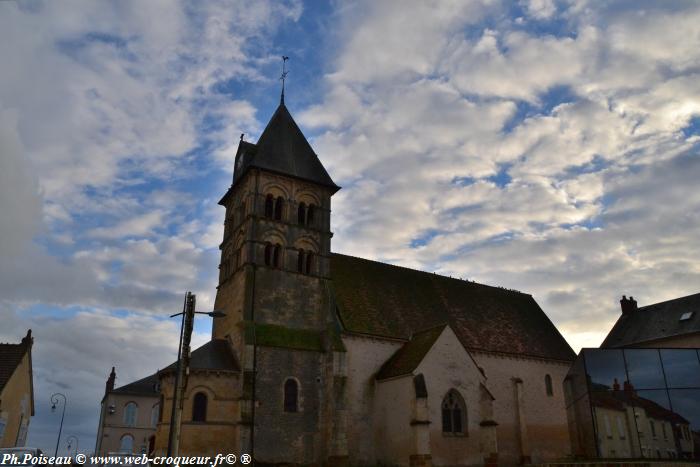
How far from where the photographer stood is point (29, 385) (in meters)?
34.6

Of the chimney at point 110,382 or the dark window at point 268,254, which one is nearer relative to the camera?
the dark window at point 268,254

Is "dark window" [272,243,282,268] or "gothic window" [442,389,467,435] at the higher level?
"dark window" [272,243,282,268]

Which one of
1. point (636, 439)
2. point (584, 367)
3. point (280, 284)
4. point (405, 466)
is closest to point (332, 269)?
point (280, 284)

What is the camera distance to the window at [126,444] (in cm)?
4975

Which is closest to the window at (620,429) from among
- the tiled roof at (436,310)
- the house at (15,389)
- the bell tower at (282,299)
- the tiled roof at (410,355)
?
the tiled roof at (436,310)

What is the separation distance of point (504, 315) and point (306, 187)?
683 inches

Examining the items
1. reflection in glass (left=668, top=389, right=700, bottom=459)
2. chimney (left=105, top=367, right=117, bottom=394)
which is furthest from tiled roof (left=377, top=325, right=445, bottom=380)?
chimney (left=105, top=367, right=117, bottom=394)

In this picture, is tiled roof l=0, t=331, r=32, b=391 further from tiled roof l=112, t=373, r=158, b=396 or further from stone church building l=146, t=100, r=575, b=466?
tiled roof l=112, t=373, r=158, b=396

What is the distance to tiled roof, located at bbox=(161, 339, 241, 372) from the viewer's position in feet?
91.3

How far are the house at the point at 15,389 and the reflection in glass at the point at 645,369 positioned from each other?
1276 inches

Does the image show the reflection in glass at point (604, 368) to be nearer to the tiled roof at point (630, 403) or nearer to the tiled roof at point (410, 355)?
the tiled roof at point (630, 403)

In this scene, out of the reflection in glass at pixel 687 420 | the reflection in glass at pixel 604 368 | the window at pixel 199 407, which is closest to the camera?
the window at pixel 199 407

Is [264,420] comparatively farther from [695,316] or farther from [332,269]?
[695,316]

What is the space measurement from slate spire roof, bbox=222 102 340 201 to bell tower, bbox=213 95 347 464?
2.8 inches
